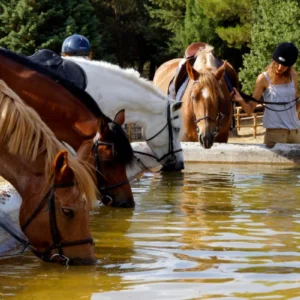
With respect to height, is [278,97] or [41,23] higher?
[41,23]

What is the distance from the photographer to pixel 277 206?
9492 millimetres

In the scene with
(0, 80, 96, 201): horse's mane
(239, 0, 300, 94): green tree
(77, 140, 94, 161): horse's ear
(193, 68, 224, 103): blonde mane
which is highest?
(239, 0, 300, 94): green tree

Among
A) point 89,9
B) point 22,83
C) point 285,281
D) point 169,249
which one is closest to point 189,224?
point 169,249

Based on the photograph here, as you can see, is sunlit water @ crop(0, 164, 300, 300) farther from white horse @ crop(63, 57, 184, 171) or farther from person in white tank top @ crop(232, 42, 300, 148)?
person in white tank top @ crop(232, 42, 300, 148)

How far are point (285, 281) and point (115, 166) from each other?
2.51 m

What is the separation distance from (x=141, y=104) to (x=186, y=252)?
3212mm

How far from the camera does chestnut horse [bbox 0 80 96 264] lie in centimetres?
583

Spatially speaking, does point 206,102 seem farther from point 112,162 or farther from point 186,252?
point 186,252

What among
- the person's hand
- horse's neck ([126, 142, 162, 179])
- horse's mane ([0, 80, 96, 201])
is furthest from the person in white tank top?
horse's mane ([0, 80, 96, 201])

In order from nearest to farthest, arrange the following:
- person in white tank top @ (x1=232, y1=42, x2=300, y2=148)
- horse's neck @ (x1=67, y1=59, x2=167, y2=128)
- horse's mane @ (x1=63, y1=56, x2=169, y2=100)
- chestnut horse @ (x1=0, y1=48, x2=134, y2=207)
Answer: chestnut horse @ (x1=0, y1=48, x2=134, y2=207) < horse's neck @ (x1=67, y1=59, x2=167, y2=128) < horse's mane @ (x1=63, y1=56, x2=169, y2=100) < person in white tank top @ (x1=232, y1=42, x2=300, y2=148)

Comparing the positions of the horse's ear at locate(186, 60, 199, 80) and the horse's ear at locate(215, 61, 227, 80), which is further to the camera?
the horse's ear at locate(215, 61, 227, 80)

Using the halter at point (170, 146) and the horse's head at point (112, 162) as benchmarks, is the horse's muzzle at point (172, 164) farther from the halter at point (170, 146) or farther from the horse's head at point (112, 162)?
the horse's head at point (112, 162)

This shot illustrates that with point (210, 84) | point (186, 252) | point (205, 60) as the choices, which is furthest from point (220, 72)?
point (186, 252)

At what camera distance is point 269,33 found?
27141 mm
